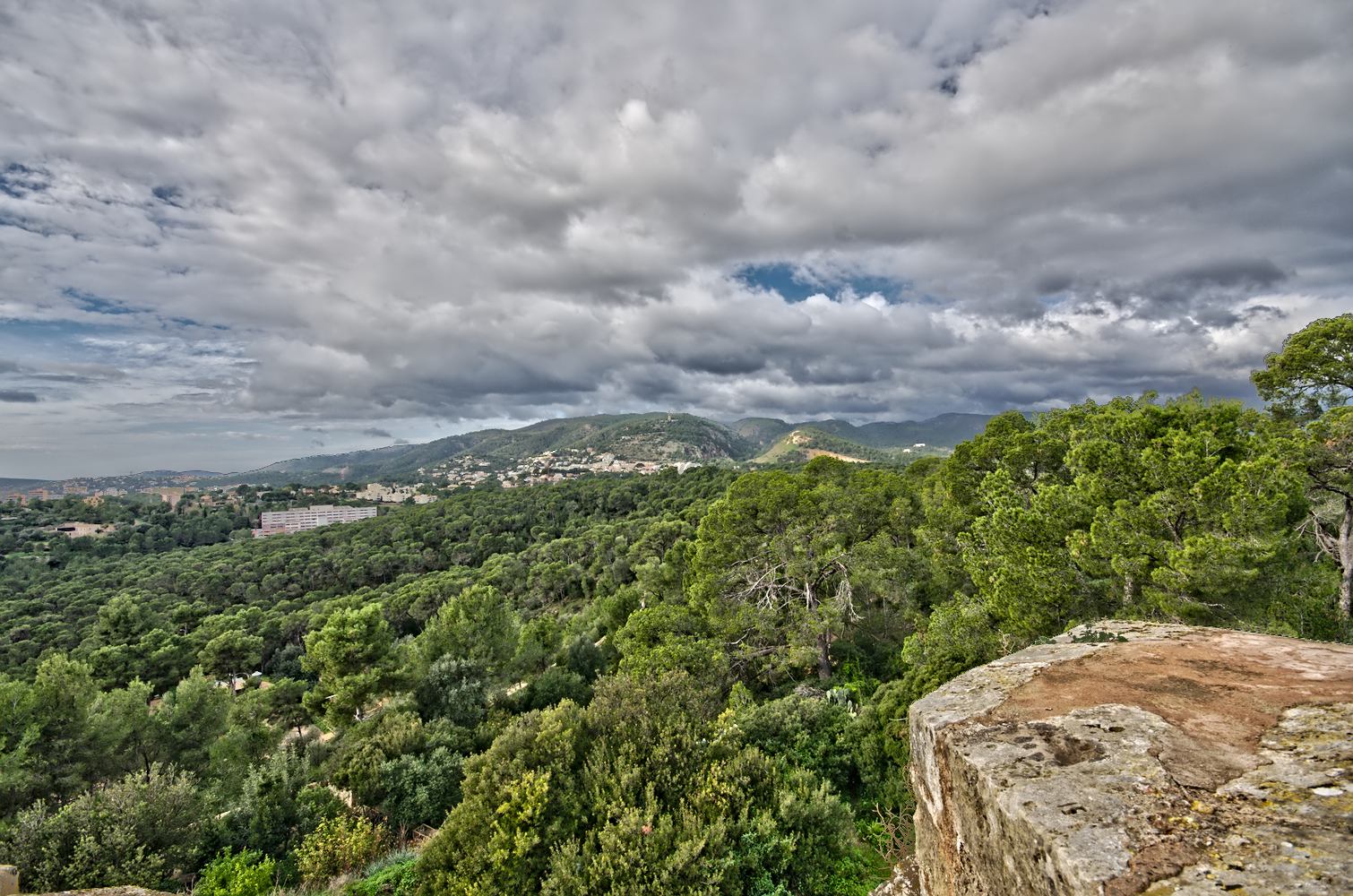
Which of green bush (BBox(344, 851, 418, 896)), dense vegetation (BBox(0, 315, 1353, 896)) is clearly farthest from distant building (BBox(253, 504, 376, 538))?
green bush (BBox(344, 851, 418, 896))

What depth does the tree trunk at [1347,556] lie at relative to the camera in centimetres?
1106

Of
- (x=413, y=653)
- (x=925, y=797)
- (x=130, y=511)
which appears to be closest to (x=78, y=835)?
(x=413, y=653)

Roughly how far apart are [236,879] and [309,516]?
164m

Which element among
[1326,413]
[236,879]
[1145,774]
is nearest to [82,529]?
[236,879]

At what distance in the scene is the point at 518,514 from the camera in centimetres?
9000

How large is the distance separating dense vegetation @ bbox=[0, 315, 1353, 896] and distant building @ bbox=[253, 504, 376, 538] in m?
126

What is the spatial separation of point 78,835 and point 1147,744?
1953cm

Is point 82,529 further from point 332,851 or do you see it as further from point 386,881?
point 386,881

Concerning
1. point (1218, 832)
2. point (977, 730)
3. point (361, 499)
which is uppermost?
point (1218, 832)

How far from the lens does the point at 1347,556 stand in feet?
38.0

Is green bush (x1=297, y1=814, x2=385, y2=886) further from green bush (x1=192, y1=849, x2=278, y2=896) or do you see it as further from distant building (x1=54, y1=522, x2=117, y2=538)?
distant building (x1=54, y1=522, x2=117, y2=538)

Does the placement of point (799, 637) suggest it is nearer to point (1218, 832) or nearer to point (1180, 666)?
point (1180, 666)

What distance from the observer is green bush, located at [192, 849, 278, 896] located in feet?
35.4

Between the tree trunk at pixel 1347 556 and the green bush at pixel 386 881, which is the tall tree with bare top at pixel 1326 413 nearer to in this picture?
the tree trunk at pixel 1347 556
